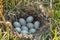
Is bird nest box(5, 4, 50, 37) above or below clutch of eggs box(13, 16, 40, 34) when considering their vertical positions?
above

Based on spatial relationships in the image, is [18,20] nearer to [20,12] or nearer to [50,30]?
[20,12]

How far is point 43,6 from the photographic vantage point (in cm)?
281

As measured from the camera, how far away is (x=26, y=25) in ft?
9.07

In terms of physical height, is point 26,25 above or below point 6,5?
below

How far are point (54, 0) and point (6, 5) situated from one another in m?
0.55

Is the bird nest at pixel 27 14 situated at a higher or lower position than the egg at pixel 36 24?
higher

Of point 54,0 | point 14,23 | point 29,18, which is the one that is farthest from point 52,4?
point 14,23

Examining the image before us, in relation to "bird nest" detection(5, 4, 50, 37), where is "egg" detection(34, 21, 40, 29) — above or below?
below

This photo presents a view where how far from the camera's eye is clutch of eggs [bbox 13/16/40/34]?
2.64m

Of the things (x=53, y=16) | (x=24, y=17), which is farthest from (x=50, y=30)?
(x=24, y=17)

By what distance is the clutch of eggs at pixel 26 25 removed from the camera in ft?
8.65

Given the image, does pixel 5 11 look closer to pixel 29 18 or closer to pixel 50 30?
pixel 29 18

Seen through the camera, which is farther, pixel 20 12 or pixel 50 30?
pixel 20 12

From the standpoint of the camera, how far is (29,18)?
2762mm
